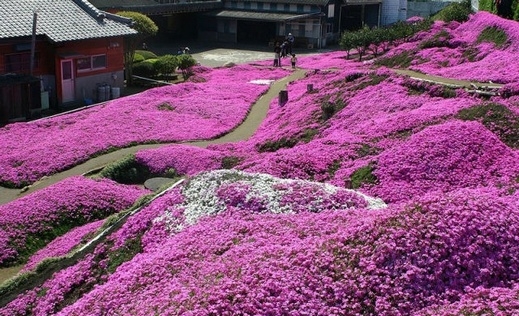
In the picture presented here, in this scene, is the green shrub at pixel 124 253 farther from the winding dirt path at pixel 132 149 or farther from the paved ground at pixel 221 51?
the paved ground at pixel 221 51

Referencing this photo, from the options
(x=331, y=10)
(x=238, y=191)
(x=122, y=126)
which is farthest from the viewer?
(x=331, y=10)

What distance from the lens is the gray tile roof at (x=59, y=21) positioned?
135ft

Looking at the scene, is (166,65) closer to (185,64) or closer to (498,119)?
(185,64)

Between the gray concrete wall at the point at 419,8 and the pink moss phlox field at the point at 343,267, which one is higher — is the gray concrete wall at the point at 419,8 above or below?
above

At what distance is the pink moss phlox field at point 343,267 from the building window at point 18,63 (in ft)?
96.3

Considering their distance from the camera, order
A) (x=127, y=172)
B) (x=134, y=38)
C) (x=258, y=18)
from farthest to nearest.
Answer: (x=258, y=18) < (x=134, y=38) < (x=127, y=172)

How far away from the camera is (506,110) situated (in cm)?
2527

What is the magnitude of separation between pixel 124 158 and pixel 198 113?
36.2ft

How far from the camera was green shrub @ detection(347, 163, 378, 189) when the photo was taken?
22.0 m

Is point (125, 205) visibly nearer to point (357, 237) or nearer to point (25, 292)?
point (25, 292)

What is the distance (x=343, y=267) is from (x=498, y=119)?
1409 centimetres

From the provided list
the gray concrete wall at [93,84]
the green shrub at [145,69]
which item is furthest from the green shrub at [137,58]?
the gray concrete wall at [93,84]

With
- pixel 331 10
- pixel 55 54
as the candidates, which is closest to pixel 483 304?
pixel 55 54

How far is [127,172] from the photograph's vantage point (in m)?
30.0
